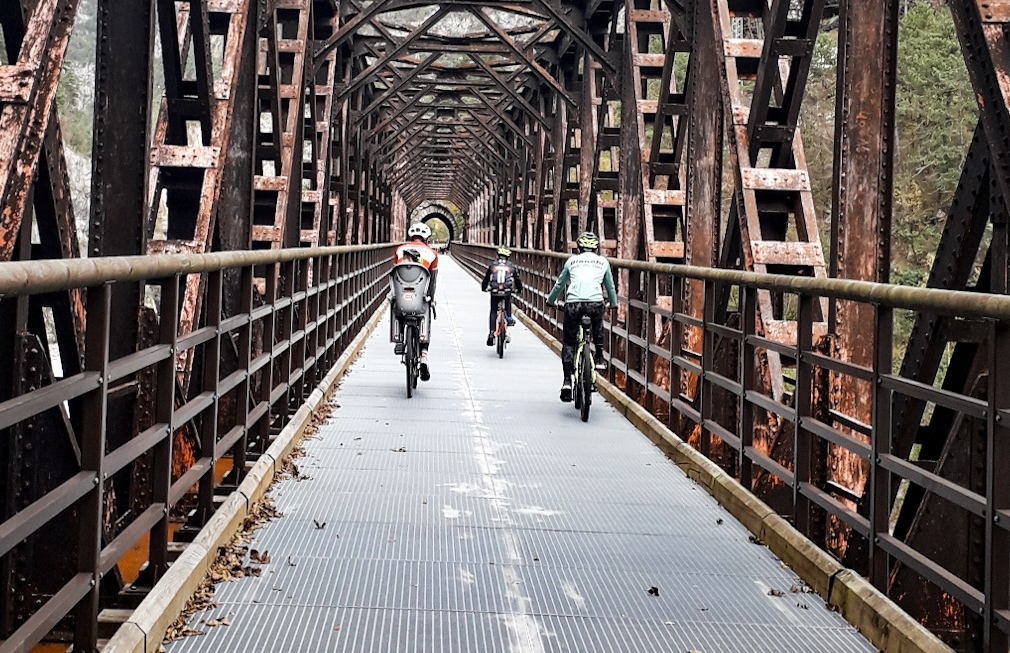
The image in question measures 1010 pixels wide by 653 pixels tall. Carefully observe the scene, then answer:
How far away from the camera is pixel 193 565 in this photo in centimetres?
419

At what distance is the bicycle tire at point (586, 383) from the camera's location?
30.8 ft

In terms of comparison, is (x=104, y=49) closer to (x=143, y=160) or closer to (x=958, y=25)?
(x=143, y=160)

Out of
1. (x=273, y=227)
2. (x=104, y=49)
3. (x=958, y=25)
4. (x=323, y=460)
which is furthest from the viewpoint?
(x=273, y=227)

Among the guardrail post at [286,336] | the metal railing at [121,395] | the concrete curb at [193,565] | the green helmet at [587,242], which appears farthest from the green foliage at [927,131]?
the metal railing at [121,395]

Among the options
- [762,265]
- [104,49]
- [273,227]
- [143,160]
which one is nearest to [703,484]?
[762,265]

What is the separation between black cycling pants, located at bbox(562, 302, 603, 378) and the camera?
1001cm

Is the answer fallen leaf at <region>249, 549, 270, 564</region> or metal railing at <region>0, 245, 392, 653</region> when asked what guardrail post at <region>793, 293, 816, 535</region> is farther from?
metal railing at <region>0, 245, 392, 653</region>

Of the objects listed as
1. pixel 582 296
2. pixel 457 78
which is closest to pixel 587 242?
pixel 582 296

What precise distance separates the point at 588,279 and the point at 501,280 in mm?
5188

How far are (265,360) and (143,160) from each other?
1.35 meters

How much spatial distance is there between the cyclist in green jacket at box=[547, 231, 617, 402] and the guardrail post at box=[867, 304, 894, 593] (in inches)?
231

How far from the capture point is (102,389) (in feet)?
10.2

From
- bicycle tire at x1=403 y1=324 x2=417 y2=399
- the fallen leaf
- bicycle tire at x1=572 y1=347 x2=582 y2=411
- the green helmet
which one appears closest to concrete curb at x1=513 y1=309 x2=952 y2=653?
bicycle tire at x1=572 y1=347 x2=582 y2=411

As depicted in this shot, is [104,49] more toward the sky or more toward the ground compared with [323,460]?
more toward the sky
